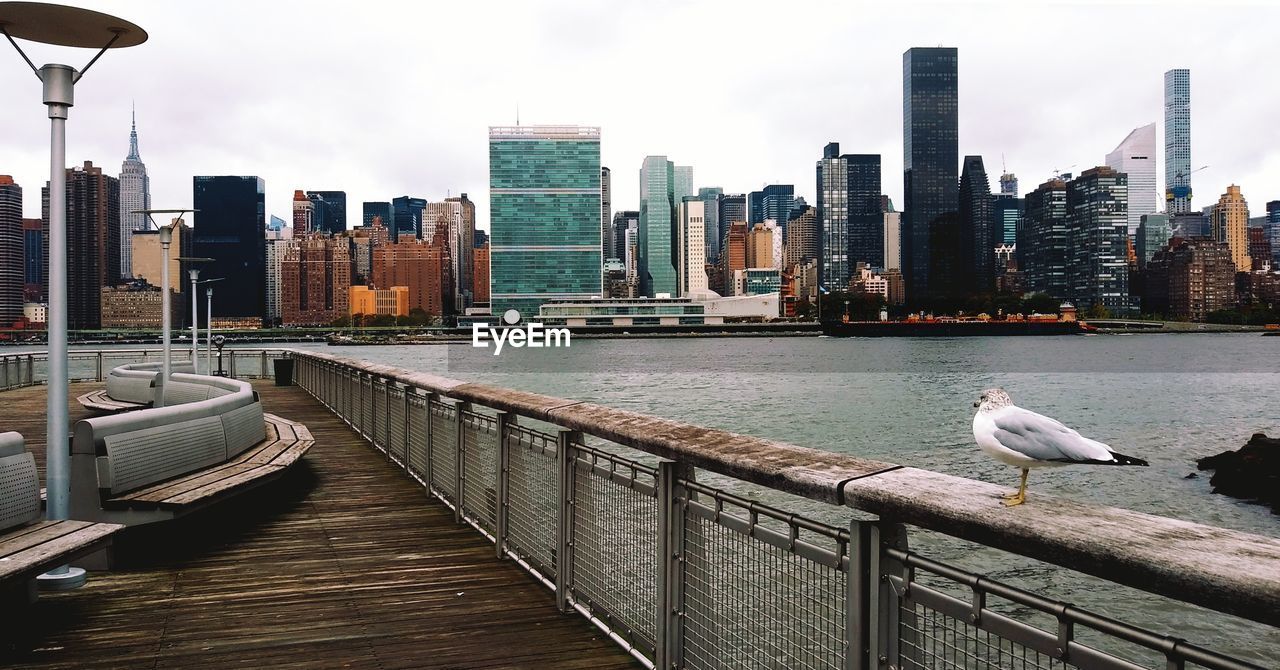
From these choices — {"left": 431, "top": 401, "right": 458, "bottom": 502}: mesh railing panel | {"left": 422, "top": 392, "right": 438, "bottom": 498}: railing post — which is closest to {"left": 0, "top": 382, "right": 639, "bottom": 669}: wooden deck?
{"left": 431, "top": 401, "right": 458, "bottom": 502}: mesh railing panel

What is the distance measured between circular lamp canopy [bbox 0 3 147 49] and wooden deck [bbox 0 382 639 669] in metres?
3.41

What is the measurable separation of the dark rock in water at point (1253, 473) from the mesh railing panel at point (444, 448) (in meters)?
27.3

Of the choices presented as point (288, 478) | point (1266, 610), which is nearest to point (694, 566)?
point (1266, 610)

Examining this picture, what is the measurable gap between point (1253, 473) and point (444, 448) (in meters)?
29.6

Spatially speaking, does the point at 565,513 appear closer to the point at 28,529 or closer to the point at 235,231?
the point at 28,529

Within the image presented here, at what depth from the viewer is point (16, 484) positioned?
4.94 meters

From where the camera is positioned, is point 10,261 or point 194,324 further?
point 10,261

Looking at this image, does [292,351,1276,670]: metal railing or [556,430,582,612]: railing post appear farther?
[556,430,582,612]: railing post

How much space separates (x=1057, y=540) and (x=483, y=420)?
523 centimetres

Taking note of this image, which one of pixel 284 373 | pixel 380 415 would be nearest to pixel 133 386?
pixel 284 373

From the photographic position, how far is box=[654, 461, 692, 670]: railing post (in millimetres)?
3814

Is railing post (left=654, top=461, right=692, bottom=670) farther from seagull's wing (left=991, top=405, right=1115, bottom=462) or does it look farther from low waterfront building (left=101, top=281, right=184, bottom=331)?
low waterfront building (left=101, top=281, right=184, bottom=331)

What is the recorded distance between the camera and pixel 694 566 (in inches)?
147

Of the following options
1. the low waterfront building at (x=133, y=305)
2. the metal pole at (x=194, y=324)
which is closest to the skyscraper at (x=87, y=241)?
the low waterfront building at (x=133, y=305)
